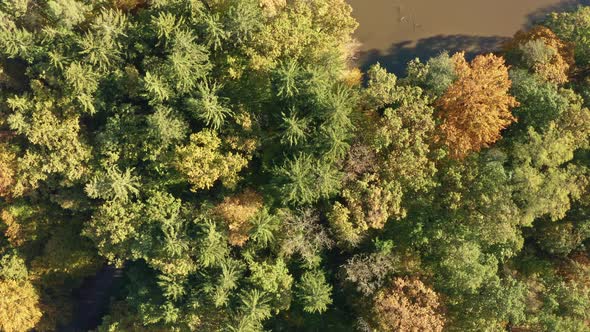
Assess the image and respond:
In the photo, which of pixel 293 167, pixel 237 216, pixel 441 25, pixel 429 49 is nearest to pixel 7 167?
pixel 237 216

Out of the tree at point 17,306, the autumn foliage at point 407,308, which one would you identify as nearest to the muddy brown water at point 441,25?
the autumn foliage at point 407,308

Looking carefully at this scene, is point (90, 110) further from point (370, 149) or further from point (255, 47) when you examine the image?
point (370, 149)

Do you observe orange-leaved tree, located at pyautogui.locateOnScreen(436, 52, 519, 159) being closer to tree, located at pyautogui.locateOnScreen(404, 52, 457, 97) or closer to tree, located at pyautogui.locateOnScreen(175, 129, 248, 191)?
tree, located at pyautogui.locateOnScreen(404, 52, 457, 97)

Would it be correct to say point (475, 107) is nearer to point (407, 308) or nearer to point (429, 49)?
point (429, 49)

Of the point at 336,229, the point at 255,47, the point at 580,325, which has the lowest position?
the point at 580,325

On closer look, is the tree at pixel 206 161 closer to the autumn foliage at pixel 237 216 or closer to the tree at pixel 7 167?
the autumn foliage at pixel 237 216

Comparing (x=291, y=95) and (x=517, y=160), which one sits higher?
(x=291, y=95)

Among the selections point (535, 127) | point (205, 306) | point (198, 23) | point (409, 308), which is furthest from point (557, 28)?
point (205, 306)
